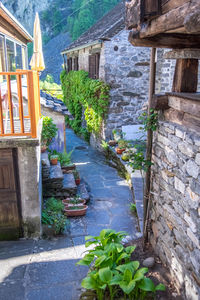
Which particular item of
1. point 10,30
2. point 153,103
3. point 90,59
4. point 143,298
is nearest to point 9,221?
point 143,298

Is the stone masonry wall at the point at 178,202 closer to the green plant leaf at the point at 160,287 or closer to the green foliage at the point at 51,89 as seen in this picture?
the green plant leaf at the point at 160,287

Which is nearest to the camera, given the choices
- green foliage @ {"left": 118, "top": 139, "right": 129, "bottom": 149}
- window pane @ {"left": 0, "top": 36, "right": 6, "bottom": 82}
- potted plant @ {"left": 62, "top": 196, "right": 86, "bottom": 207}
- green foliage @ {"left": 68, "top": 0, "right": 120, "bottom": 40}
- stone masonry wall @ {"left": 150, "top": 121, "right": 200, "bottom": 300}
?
stone masonry wall @ {"left": 150, "top": 121, "right": 200, "bottom": 300}

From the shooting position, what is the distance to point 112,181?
8797 mm

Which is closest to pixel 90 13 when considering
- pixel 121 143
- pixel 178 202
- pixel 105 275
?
pixel 121 143

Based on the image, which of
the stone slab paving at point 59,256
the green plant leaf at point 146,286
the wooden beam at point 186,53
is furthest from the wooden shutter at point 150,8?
the stone slab paving at point 59,256

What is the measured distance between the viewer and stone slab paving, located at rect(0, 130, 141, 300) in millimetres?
3982

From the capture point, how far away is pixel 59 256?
15.8ft

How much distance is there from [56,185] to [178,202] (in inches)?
165

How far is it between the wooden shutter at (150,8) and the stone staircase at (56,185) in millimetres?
4975

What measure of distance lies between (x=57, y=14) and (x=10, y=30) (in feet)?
110

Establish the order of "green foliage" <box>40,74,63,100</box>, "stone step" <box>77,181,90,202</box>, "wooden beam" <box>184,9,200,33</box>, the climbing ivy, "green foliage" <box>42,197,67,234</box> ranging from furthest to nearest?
"green foliage" <box>40,74,63,100</box>
the climbing ivy
"stone step" <box>77,181,90,202</box>
"green foliage" <box>42,197,67,234</box>
"wooden beam" <box>184,9,200,33</box>

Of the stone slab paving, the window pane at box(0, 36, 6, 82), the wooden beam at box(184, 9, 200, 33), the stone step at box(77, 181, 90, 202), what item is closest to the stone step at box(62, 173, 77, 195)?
the stone step at box(77, 181, 90, 202)

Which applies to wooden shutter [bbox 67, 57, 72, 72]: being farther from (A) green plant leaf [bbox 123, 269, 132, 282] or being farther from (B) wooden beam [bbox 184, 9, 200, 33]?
(B) wooden beam [bbox 184, 9, 200, 33]

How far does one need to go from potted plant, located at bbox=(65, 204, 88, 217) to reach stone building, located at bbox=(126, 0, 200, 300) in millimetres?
2552
